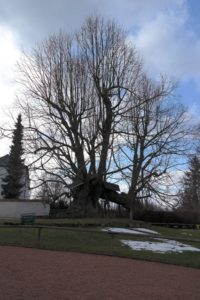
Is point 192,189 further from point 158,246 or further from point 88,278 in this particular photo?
point 88,278

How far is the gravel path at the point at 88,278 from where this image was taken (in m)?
8.30

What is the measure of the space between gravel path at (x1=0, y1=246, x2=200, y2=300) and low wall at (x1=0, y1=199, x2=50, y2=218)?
75.5 ft

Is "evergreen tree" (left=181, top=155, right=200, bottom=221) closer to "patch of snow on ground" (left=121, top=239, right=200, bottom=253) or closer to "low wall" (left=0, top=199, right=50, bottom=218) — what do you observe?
"low wall" (left=0, top=199, right=50, bottom=218)

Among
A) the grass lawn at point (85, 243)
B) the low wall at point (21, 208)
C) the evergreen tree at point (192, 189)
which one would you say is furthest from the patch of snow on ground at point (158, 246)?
the evergreen tree at point (192, 189)

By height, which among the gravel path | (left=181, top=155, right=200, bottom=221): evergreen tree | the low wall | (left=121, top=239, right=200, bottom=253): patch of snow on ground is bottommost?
the gravel path

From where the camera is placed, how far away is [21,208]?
37.5 metres

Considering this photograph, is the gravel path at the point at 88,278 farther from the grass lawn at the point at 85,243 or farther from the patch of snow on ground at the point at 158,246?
the patch of snow on ground at the point at 158,246

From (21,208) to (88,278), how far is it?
92.3 feet

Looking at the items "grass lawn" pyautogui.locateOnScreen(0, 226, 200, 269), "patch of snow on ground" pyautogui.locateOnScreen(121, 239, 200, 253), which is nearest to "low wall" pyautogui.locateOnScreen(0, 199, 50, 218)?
"grass lawn" pyautogui.locateOnScreen(0, 226, 200, 269)

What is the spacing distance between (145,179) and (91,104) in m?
6.81

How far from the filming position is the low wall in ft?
123

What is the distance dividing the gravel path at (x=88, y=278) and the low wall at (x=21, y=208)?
75.5 feet

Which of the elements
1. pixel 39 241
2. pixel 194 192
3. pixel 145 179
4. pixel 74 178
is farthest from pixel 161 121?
pixel 194 192

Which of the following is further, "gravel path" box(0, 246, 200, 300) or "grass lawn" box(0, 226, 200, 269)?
"grass lawn" box(0, 226, 200, 269)
